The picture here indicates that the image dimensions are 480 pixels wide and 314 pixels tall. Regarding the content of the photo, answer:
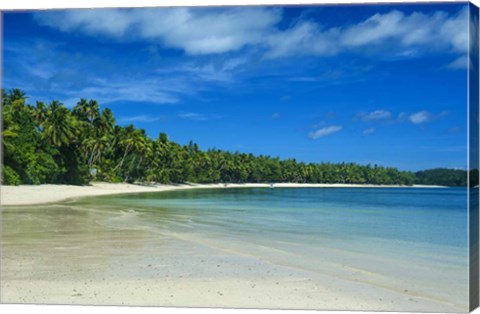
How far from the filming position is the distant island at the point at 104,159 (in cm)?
1640

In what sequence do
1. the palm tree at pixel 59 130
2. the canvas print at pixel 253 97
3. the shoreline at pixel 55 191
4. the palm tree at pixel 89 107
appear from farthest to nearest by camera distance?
1. the palm tree at pixel 59 130
2. the shoreline at pixel 55 191
3. the palm tree at pixel 89 107
4. the canvas print at pixel 253 97

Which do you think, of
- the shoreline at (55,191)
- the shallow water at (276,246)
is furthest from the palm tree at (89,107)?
the shallow water at (276,246)

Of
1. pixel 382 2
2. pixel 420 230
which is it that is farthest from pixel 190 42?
pixel 420 230

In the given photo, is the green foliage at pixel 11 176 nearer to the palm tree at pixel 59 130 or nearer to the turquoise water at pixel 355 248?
the palm tree at pixel 59 130

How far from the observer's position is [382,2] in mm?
4590

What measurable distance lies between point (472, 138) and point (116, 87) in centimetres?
376

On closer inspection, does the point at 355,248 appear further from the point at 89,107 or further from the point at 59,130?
the point at 59,130

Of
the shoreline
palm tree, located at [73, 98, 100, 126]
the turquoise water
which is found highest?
palm tree, located at [73, 98, 100, 126]

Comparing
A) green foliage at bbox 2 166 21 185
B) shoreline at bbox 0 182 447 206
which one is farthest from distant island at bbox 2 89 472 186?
shoreline at bbox 0 182 447 206

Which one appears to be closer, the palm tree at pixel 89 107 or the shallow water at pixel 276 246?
the shallow water at pixel 276 246

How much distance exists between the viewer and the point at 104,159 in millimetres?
33406

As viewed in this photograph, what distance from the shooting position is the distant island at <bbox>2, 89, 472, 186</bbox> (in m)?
16.4

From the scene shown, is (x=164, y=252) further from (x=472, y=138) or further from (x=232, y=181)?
(x=232, y=181)

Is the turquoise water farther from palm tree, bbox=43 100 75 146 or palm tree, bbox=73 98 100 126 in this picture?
palm tree, bbox=43 100 75 146
